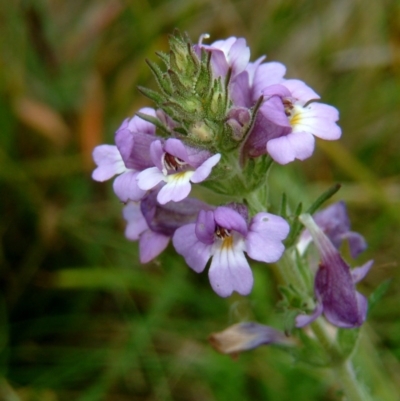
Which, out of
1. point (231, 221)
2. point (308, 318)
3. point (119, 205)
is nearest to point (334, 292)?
point (308, 318)

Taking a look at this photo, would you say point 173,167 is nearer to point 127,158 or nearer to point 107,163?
point 127,158

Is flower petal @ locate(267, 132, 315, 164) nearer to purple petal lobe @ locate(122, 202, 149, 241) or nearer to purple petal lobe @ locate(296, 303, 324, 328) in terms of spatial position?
purple petal lobe @ locate(296, 303, 324, 328)

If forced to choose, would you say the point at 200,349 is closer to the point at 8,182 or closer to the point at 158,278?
the point at 158,278

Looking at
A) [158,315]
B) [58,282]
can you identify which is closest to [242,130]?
[158,315]

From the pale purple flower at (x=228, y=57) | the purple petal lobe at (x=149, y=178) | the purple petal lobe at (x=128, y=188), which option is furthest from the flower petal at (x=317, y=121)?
the purple petal lobe at (x=128, y=188)

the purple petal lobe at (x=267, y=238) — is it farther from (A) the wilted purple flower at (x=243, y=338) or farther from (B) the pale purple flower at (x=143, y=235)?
(A) the wilted purple flower at (x=243, y=338)
